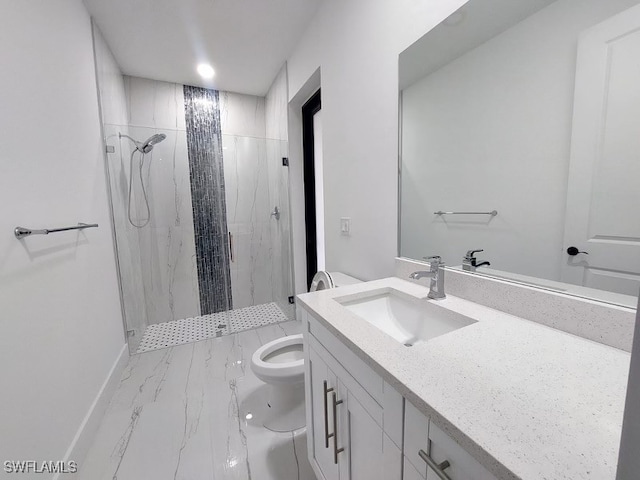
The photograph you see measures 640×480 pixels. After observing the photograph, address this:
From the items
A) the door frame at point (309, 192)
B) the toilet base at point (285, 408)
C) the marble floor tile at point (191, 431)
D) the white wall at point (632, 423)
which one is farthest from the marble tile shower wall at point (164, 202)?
the white wall at point (632, 423)

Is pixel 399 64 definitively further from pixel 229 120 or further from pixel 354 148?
pixel 229 120

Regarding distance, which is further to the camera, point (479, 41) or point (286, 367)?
point (286, 367)

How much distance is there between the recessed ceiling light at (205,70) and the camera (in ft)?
8.38

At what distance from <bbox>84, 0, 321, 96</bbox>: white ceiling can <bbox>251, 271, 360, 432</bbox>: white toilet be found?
6.22 ft

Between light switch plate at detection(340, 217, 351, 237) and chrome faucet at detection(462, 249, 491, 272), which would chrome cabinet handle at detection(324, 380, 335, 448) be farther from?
light switch plate at detection(340, 217, 351, 237)

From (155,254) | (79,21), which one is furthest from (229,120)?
(155,254)

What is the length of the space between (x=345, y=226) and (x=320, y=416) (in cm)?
108

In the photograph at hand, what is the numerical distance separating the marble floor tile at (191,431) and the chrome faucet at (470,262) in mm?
1193

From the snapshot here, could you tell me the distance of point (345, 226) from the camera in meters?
1.79

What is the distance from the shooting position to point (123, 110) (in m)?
2.62

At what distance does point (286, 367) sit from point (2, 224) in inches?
52.2

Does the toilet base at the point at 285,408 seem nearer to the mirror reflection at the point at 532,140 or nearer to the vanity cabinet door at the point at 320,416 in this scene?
the vanity cabinet door at the point at 320,416

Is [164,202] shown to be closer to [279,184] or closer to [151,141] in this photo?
[151,141]

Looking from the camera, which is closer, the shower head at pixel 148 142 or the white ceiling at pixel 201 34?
the white ceiling at pixel 201 34
